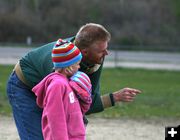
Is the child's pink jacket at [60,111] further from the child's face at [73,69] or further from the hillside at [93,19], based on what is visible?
the hillside at [93,19]

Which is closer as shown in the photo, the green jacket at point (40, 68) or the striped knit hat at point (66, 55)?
the striped knit hat at point (66, 55)

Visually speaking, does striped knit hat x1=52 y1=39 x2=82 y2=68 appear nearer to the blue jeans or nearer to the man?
the man

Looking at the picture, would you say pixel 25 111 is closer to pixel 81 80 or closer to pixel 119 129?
pixel 81 80

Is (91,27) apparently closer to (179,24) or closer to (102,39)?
(102,39)

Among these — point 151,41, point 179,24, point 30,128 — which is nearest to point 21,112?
point 30,128

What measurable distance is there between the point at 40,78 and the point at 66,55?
0.49 m

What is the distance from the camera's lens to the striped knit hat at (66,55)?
3.39 meters

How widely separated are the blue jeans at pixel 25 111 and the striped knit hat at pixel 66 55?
56cm

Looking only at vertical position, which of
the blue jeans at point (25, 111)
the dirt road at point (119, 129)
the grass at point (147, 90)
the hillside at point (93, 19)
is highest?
the blue jeans at point (25, 111)

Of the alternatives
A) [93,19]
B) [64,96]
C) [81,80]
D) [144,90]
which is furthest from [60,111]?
[93,19]

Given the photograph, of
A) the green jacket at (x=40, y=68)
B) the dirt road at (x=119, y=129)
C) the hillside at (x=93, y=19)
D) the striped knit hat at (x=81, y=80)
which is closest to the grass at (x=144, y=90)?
the dirt road at (x=119, y=129)

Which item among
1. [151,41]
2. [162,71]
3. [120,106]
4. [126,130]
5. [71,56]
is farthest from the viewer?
[151,41]

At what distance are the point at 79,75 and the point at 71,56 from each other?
0.16 meters

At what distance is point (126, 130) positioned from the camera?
801cm
